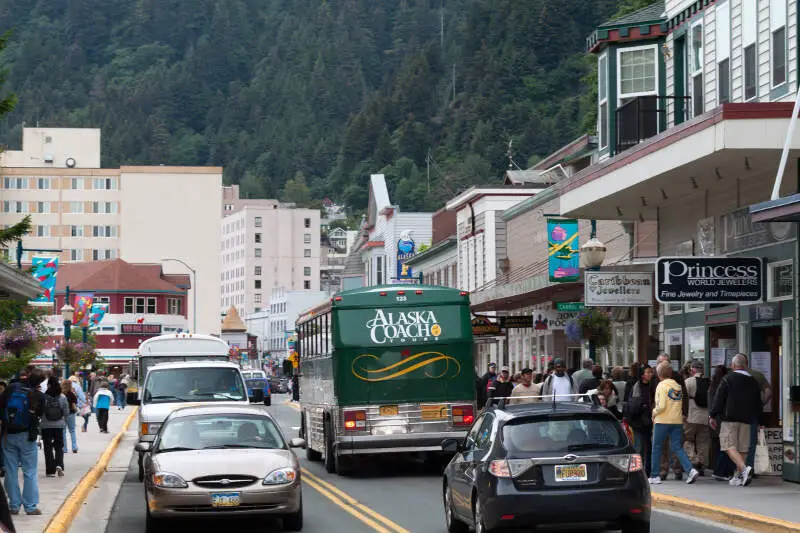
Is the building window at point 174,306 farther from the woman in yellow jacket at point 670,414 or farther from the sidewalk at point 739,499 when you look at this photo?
the woman in yellow jacket at point 670,414

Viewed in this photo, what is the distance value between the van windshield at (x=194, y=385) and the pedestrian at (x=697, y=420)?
8.56 metres

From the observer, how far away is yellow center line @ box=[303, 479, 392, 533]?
57.3ft

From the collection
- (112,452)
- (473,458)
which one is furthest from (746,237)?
(112,452)

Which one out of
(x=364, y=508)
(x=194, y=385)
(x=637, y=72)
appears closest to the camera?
→ (x=364, y=508)

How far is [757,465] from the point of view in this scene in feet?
71.9

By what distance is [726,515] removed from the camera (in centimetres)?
1717

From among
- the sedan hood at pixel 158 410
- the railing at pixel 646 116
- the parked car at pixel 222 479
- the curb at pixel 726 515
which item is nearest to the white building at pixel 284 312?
the railing at pixel 646 116

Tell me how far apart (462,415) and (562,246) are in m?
12.0

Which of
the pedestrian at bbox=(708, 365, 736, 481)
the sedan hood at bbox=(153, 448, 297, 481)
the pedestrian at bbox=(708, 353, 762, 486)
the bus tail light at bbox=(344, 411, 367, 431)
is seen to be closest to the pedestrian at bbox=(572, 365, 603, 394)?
the pedestrian at bbox=(708, 365, 736, 481)

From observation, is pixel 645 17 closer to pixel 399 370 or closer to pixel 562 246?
pixel 562 246

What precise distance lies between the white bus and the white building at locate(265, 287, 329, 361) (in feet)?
435

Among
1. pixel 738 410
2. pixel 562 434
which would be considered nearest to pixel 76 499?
pixel 562 434

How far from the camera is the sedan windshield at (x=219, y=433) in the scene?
17822 mm

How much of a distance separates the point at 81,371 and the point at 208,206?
233 feet
